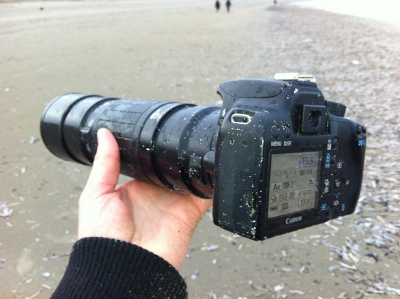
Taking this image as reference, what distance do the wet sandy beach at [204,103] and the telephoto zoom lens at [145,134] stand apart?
82 cm

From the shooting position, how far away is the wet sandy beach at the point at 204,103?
1823mm

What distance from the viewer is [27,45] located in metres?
5.36

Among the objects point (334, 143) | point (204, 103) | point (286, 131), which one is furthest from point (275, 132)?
point (204, 103)

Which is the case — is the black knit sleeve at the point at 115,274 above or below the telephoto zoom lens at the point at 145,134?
below

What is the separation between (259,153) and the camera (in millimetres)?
771

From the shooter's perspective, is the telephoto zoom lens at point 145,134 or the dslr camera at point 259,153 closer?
the dslr camera at point 259,153

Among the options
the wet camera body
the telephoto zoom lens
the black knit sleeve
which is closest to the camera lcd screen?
the wet camera body

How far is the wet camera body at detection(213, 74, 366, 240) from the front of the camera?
787mm

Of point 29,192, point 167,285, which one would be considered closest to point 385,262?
point 167,285

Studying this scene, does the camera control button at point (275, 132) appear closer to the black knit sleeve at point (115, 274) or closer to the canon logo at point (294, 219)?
the canon logo at point (294, 219)

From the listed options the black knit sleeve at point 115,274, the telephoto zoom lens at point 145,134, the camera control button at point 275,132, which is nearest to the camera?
the camera control button at point 275,132

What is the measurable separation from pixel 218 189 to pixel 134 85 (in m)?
3.51

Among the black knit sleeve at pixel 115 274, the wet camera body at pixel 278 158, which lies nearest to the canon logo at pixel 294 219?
the wet camera body at pixel 278 158

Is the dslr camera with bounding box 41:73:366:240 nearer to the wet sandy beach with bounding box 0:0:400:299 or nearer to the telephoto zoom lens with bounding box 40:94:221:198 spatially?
the telephoto zoom lens with bounding box 40:94:221:198
